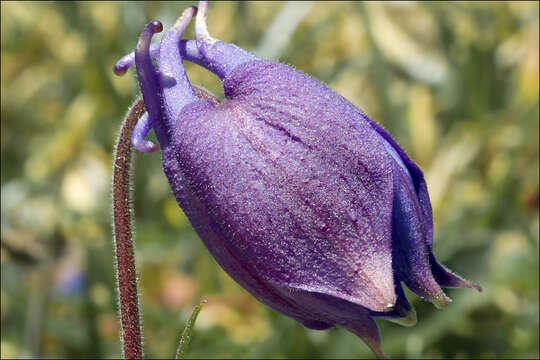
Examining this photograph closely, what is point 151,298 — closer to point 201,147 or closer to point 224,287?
point 224,287

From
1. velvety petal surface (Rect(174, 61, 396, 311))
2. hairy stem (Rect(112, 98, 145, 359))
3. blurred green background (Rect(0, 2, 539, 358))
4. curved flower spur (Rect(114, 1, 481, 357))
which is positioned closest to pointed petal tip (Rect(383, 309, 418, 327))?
curved flower spur (Rect(114, 1, 481, 357))

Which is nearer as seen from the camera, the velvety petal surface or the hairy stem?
the velvety petal surface

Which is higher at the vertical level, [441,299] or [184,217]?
[441,299]

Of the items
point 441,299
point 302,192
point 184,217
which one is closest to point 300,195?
point 302,192

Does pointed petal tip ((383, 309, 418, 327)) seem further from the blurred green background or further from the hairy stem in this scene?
the blurred green background

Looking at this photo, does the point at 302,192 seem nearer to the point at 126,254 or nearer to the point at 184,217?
the point at 126,254

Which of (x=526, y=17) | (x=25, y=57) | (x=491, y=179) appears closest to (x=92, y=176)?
(x=25, y=57)
